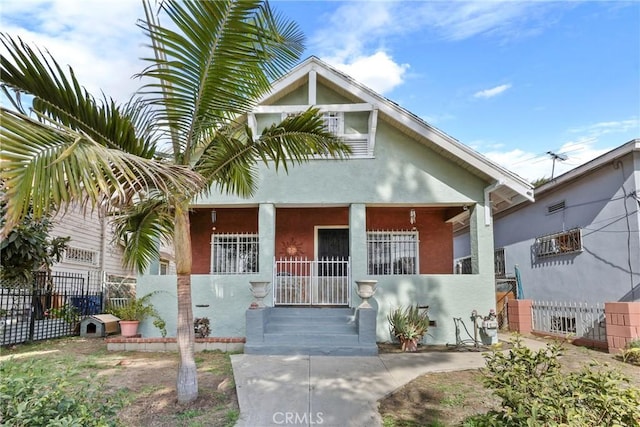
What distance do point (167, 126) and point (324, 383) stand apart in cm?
439

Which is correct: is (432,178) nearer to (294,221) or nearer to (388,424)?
(294,221)

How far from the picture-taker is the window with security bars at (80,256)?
50.9 ft

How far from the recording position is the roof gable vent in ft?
40.1

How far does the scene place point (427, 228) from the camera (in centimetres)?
1252

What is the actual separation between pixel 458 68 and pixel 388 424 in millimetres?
10873

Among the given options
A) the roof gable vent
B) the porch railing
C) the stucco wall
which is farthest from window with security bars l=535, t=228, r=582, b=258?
the porch railing

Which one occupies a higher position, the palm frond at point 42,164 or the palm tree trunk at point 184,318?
the palm frond at point 42,164

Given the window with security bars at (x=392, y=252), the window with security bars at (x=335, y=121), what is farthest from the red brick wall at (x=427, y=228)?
the window with security bars at (x=335, y=121)

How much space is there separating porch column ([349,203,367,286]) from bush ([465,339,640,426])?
606 cm

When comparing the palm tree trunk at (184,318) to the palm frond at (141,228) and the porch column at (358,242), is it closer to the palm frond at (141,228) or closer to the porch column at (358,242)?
the palm frond at (141,228)

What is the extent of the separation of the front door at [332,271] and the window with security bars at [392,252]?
0.81m

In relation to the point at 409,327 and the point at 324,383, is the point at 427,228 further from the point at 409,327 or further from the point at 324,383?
the point at 324,383

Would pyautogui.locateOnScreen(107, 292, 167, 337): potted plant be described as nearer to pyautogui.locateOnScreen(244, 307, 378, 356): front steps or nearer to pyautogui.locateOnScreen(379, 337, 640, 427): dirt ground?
pyautogui.locateOnScreen(244, 307, 378, 356): front steps

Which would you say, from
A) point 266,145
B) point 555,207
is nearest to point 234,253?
point 266,145
